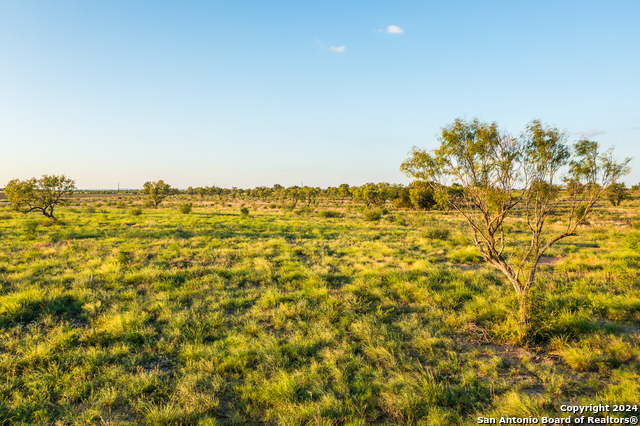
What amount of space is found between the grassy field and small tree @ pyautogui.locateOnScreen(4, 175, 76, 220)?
17620 millimetres

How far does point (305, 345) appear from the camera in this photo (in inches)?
224

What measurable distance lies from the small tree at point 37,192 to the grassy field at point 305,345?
17.6 metres

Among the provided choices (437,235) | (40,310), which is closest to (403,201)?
(437,235)

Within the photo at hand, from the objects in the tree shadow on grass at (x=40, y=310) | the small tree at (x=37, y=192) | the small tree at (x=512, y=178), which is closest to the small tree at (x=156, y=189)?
the small tree at (x=37, y=192)

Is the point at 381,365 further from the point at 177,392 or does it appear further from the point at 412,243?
the point at 412,243

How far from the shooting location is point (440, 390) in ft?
14.2

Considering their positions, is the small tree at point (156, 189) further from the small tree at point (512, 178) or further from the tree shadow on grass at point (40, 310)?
the small tree at point (512, 178)

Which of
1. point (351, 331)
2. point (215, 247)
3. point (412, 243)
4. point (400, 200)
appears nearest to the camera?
point (351, 331)

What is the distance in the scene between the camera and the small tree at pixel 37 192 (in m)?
23.3

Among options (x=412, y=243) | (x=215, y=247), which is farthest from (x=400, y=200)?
(x=215, y=247)

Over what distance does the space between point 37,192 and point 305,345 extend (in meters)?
31.7

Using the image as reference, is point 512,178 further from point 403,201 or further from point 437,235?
point 403,201

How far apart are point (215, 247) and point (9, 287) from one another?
27.1 feet

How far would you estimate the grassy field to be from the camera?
4109 millimetres
